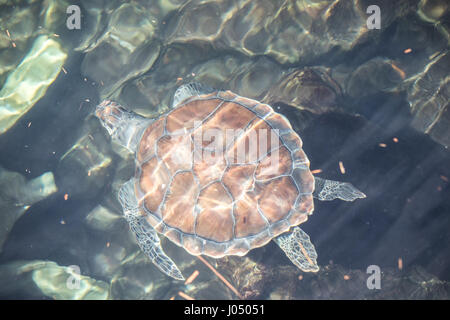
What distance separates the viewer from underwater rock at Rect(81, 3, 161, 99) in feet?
16.6

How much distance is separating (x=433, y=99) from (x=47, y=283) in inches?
298

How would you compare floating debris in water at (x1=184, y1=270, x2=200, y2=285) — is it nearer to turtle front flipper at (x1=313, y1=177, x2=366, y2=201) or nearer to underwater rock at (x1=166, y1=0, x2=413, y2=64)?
turtle front flipper at (x1=313, y1=177, x2=366, y2=201)

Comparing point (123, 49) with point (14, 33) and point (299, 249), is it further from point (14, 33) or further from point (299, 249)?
point (299, 249)

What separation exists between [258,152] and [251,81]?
1943 millimetres

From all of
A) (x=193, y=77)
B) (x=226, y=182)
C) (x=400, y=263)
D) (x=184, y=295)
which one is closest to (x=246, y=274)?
(x=184, y=295)

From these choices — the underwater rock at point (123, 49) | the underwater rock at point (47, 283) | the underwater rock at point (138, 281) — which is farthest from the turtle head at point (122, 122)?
the underwater rock at point (47, 283)

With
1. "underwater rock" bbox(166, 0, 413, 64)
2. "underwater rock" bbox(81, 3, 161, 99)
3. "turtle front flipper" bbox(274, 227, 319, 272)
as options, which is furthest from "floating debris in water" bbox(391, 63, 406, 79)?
"underwater rock" bbox(81, 3, 161, 99)

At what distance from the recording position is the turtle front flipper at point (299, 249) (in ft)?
12.7

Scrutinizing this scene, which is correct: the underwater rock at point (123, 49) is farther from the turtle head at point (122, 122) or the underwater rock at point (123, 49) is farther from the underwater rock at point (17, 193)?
the underwater rock at point (17, 193)

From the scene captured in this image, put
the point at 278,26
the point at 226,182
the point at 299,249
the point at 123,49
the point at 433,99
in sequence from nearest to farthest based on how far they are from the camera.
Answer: the point at 226,182
the point at 299,249
the point at 433,99
the point at 278,26
the point at 123,49

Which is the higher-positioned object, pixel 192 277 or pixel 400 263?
pixel 400 263

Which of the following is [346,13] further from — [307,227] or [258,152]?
[307,227]

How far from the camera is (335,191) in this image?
13.0ft

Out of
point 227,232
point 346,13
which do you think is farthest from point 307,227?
point 346,13
